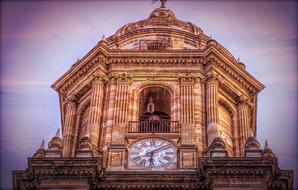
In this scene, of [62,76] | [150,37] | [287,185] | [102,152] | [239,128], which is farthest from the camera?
[150,37]

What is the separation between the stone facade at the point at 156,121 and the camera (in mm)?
29609

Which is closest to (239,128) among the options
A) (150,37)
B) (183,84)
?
(183,84)

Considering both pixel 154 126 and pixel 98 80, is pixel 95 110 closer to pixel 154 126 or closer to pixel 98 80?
pixel 98 80

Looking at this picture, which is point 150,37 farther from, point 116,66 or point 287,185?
point 287,185

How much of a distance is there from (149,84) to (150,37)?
5.51 metres

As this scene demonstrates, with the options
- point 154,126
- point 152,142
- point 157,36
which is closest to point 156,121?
point 154,126

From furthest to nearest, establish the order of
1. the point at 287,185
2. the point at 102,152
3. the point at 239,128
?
the point at 239,128 → the point at 102,152 → the point at 287,185

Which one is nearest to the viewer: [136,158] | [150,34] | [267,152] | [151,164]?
[267,152]

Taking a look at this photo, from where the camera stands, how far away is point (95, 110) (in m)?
34.5

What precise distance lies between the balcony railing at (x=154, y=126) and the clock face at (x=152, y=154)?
3.00 ft

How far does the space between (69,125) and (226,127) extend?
7438 millimetres

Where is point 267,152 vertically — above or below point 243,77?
below

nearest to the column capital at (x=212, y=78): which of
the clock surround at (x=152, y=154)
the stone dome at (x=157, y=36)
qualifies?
the stone dome at (x=157, y=36)

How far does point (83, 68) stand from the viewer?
37562 millimetres
